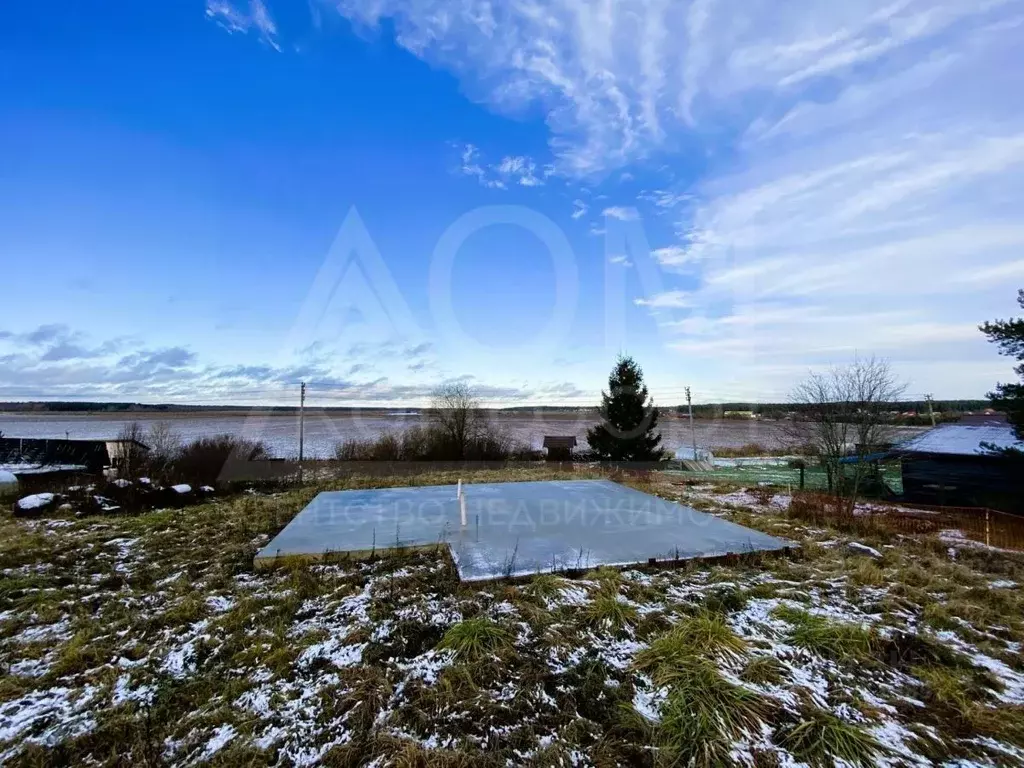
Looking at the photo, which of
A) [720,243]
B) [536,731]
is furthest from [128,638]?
[720,243]

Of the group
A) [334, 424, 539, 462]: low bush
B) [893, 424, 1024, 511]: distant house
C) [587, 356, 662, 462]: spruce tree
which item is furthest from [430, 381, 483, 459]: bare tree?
[893, 424, 1024, 511]: distant house

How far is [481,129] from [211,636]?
35.6 ft

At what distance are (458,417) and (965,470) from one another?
20270mm

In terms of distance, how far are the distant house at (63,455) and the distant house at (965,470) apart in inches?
985

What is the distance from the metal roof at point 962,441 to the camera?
38.9 ft

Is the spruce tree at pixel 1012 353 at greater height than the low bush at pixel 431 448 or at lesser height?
greater

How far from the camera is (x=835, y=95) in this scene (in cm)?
731

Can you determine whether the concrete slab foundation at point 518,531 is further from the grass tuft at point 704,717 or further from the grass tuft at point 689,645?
the grass tuft at point 704,717

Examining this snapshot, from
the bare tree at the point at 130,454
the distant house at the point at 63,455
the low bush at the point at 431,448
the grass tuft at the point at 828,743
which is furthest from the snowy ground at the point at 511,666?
the low bush at the point at 431,448

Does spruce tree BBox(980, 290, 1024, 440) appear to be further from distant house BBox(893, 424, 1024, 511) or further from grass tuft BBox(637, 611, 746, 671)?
grass tuft BBox(637, 611, 746, 671)

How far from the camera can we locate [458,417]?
25.2 metres

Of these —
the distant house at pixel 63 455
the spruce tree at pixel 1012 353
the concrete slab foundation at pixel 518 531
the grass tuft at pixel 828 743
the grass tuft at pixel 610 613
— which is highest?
the spruce tree at pixel 1012 353

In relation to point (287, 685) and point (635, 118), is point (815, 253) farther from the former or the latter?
point (287, 685)

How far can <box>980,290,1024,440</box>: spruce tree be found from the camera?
1017 centimetres
